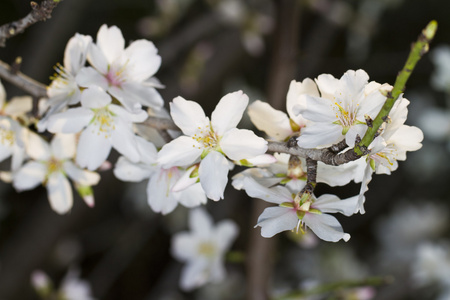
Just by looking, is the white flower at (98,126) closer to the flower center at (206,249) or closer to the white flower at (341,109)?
the white flower at (341,109)

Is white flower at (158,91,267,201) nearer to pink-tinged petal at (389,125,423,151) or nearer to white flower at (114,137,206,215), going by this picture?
white flower at (114,137,206,215)

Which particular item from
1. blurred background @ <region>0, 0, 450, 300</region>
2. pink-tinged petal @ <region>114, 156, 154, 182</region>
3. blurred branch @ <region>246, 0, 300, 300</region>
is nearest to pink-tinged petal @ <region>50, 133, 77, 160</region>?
pink-tinged petal @ <region>114, 156, 154, 182</region>

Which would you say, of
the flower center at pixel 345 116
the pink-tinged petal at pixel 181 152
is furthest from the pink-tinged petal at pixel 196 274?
the flower center at pixel 345 116

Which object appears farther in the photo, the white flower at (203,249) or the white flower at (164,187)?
the white flower at (203,249)

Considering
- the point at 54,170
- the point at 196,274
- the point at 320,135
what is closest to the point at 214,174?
the point at 320,135

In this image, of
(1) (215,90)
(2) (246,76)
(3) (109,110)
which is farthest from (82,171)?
(2) (246,76)

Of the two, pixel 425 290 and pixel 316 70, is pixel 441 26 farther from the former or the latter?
pixel 425 290
